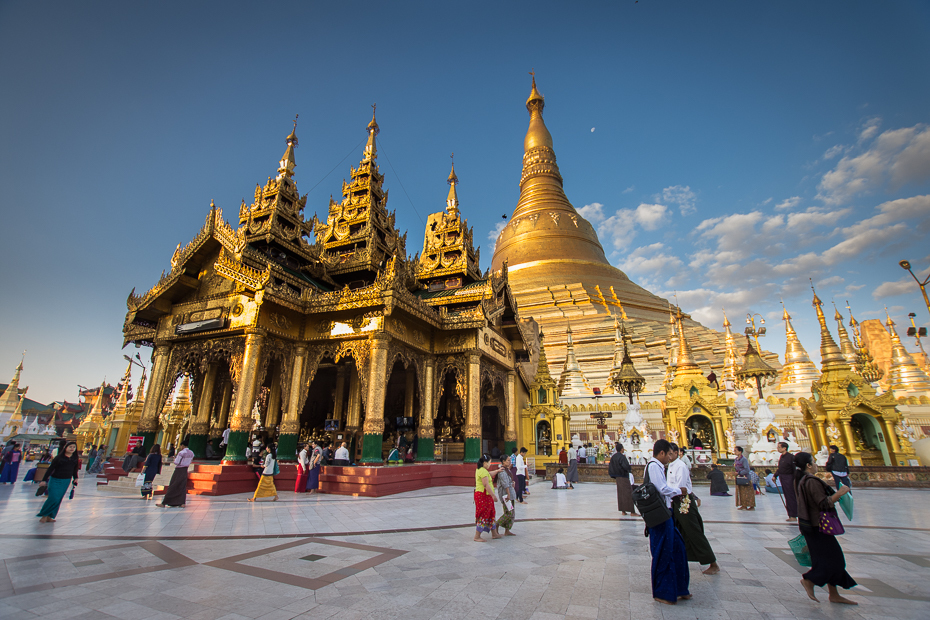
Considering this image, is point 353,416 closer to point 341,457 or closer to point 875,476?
point 341,457

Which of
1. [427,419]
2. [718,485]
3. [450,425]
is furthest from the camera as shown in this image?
[450,425]

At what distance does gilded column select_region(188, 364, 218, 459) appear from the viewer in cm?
1446

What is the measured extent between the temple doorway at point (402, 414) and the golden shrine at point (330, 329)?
0.19 feet

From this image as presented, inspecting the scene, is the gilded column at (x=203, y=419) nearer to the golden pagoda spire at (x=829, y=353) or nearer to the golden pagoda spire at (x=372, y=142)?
the golden pagoda spire at (x=372, y=142)

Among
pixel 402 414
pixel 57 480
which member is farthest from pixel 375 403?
pixel 57 480

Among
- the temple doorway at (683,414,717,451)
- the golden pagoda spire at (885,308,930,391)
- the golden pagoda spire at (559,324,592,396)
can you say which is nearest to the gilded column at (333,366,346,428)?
the golden pagoda spire at (559,324,592,396)

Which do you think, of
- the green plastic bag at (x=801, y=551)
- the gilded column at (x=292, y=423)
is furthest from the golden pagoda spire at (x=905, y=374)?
the gilded column at (x=292, y=423)

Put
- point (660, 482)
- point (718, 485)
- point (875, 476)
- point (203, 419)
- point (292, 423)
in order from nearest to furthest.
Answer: point (660, 482) → point (718, 485) → point (292, 423) → point (875, 476) → point (203, 419)

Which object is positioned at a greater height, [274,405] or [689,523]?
[274,405]

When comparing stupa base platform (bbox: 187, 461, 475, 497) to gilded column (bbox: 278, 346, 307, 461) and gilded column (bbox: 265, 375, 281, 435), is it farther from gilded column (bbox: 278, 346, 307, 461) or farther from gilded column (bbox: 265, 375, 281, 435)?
gilded column (bbox: 265, 375, 281, 435)

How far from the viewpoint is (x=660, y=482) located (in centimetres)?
405

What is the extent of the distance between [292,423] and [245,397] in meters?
1.68

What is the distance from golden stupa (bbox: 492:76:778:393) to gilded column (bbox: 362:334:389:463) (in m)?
14.7

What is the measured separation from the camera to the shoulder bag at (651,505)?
12.1ft
